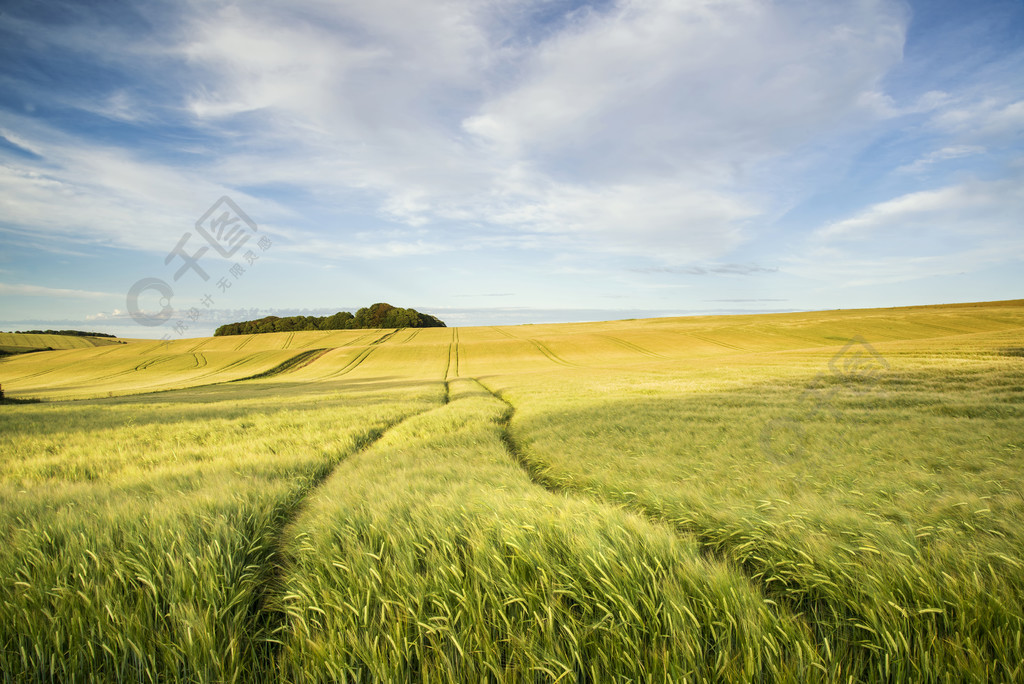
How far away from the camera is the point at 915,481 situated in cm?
480

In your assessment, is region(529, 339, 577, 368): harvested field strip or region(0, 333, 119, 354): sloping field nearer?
region(529, 339, 577, 368): harvested field strip

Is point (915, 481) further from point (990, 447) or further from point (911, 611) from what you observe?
point (911, 611)

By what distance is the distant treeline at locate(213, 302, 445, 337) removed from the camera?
119m

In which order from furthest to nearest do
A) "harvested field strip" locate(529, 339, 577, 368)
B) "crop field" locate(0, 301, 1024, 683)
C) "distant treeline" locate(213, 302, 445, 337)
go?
"distant treeline" locate(213, 302, 445, 337) → "harvested field strip" locate(529, 339, 577, 368) → "crop field" locate(0, 301, 1024, 683)

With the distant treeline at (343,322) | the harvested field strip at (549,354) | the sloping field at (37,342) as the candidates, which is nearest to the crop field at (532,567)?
the harvested field strip at (549,354)

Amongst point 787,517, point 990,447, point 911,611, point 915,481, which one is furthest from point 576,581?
point 990,447

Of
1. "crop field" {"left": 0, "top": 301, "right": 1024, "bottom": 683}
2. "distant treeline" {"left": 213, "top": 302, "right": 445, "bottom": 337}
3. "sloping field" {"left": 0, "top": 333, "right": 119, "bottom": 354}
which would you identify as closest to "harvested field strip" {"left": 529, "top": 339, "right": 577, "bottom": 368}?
"crop field" {"left": 0, "top": 301, "right": 1024, "bottom": 683}

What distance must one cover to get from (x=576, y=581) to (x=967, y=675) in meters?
1.72

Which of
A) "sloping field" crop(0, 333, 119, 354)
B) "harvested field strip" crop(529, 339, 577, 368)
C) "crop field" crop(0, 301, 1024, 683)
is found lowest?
"harvested field strip" crop(529, 339, 577, 368)

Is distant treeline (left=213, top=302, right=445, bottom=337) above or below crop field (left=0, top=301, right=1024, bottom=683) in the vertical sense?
above

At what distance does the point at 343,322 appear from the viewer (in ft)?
421

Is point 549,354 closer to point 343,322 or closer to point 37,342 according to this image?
point 343,322

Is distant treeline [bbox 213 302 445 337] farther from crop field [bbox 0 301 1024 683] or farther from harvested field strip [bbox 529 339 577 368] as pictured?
→ crop field [bbox 0 301 1024 683]

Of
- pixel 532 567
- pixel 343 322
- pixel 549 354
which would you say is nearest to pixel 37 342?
pixel 343 322
